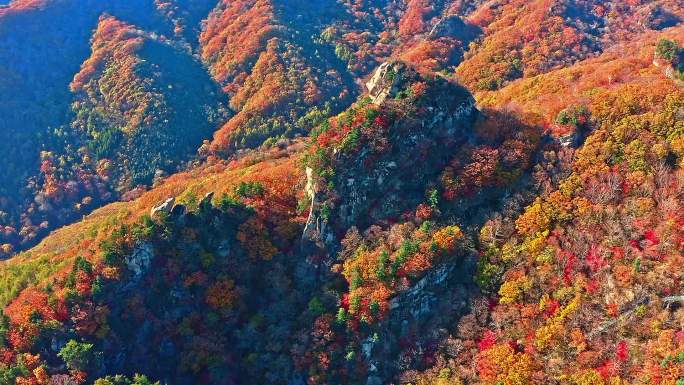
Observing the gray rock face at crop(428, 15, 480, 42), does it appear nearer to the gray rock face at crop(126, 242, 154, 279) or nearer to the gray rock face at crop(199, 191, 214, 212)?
the gray rock face at crop(199, 191, 214, 212)

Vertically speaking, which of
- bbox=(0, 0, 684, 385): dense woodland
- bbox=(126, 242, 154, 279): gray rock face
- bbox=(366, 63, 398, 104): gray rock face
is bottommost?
bbox=(0, 0, 684, 385): dense woodland

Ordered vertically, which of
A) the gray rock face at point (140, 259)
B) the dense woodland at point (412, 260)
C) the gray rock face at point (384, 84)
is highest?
the gray rock face at point (384, 84)

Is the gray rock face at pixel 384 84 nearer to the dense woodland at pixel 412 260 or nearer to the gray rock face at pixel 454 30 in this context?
the dense woodland at pixel 412 260

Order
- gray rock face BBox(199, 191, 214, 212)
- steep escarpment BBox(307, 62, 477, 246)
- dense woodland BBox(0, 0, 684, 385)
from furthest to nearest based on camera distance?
1. gray rock face BBox(199, 191, 214, 212)
2. steep escarpment BBox(307, 62, 477, 246)
3. dense woodland BBox(0, 0, 684, 385)

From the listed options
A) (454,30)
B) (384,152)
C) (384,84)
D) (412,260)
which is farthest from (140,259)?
(454,30)

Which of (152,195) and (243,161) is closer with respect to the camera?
(152,195)

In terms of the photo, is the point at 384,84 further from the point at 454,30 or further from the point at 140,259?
the point at 454,30

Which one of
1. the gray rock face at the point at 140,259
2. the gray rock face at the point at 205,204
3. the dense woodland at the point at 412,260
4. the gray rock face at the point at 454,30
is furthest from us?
the gray rock face at the point at 454,30

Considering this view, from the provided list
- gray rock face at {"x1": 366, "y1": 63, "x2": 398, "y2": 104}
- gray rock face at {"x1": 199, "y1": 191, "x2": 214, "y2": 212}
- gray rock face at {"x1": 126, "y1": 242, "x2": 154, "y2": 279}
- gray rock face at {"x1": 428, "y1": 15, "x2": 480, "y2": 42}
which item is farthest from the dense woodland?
gray rock face at {"x1": 428, "y1": 15, "x2": 480, "y2": 42}

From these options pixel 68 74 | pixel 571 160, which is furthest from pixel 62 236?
pixel 571 160

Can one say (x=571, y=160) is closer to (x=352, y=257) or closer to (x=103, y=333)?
(x=352, y=257)

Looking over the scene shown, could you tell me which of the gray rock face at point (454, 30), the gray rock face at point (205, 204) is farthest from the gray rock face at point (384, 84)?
the gray rock face at point (454, 30)
